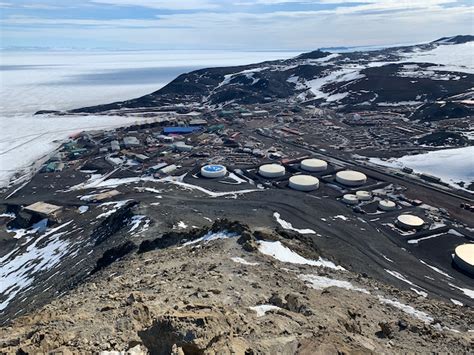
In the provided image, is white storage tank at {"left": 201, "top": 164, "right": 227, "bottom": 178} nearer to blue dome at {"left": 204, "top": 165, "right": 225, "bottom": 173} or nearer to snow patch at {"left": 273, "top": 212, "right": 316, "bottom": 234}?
blue dome at {"left": 204, "top": 165, "right": 225, "bottom": 173}

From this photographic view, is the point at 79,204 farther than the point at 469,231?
Yes

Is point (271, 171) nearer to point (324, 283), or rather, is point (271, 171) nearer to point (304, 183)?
point (304, 183)

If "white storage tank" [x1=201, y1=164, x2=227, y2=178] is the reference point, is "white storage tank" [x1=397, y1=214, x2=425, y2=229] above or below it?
below

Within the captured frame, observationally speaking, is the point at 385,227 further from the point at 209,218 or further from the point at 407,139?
the point at 407,139

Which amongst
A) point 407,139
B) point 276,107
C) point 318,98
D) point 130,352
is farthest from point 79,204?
point 318,98

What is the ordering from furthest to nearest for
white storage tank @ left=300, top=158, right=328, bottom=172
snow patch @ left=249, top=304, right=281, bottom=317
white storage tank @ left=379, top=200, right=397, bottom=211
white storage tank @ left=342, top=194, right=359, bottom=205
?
white storage tank @ left=300, top=158, right=328, bottom=172, white storage tank @ left=342, top=194, right=359, bottom=205, white storage tank @ left=379, top=200, right=397, bottom=211, snow patch @ left=249, top=304, right=281, bottom=317

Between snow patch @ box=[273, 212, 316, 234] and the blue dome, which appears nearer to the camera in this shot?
snow patch @ box=[273, 212, 316, 234]

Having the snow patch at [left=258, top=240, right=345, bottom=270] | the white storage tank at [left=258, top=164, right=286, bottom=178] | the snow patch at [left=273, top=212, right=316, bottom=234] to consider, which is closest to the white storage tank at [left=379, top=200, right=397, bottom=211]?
the snow patch at [left=273, top=212, right=316, bottom=234]
